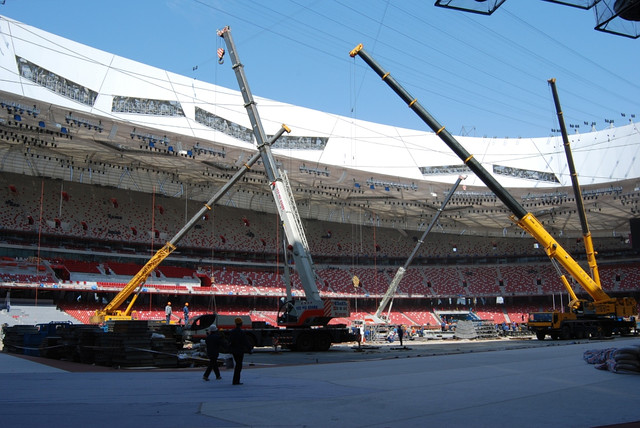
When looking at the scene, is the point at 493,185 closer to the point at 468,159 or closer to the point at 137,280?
the point at 468,159

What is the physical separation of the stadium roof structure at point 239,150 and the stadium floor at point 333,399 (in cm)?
2483

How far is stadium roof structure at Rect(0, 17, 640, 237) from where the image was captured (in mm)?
35000

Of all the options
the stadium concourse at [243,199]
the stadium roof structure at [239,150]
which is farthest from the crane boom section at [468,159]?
the stadium roof structure at [239,150]

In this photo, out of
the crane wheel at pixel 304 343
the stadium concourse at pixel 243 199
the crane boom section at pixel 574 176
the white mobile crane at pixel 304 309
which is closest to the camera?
the crane wheel at pixel 304 343

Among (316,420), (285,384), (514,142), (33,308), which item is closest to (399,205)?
(514,142)

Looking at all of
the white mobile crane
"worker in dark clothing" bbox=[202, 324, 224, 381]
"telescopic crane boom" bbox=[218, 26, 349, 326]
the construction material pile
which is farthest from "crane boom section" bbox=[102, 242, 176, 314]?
the construction material pile

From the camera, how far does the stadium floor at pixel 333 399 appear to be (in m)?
7.23

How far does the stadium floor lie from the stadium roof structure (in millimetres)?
24831

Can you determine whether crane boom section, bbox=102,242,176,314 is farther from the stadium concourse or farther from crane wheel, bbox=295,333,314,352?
crane wheel, bbox=295,333,314,352

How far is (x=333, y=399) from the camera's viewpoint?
933 centimetres

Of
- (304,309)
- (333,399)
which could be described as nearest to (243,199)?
(304,309)

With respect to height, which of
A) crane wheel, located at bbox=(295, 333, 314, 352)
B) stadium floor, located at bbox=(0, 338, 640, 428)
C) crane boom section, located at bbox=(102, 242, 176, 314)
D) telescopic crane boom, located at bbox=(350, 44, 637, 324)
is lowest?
crane wheel, located at bbox=(295, 333, 314, 352)

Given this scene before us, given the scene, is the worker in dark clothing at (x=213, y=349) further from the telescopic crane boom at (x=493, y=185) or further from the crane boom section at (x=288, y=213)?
the telescopic crane boom at (x=493, y=185)

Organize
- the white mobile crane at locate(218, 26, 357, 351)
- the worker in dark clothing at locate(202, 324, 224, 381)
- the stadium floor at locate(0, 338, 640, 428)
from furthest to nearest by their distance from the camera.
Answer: the white mobile crane at locate(218, 26, 357, 351) < the worker in dark clothing at locate(202, 324, 224, 381) < the stadium floor at locate(0, 338, 640, 428)
